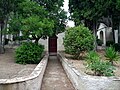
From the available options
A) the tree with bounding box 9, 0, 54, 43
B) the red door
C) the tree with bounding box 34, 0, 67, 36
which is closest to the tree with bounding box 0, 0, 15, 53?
the tree with bounding box 9, 0, 54, 43

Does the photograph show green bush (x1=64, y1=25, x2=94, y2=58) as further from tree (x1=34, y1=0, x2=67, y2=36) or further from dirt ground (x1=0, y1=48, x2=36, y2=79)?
dirt ground (x1=0, y1=48, x2=36, y2=79)

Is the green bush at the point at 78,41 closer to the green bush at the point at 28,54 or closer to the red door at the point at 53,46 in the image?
the green bush at the point at 28,54

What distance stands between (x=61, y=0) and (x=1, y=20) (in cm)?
739

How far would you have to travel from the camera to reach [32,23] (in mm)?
15797

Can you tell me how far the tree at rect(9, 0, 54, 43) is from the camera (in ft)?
52.0

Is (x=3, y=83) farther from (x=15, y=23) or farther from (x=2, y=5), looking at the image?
(x=2, y=5)

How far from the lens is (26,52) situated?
16.9 meters

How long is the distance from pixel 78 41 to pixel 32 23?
381 cm

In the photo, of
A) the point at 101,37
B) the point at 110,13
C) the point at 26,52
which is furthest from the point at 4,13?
the point at 101,37

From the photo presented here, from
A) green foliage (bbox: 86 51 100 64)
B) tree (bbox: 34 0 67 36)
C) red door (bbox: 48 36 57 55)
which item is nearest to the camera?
green foliage (bbox: 86 51 100 64)

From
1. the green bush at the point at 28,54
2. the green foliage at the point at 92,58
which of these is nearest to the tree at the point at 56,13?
the green bush at the point at 28,54

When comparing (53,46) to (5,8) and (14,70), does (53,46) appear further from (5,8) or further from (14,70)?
(14,70)

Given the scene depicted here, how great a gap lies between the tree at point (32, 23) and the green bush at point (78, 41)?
163 cm

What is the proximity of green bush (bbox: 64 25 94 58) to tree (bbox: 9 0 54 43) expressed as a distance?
163 cm
